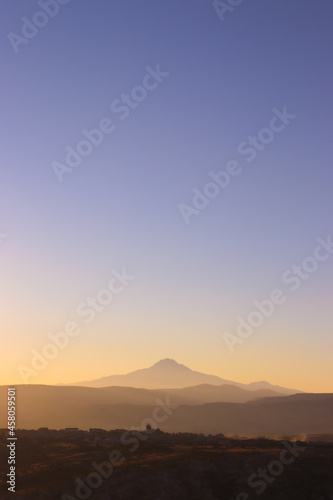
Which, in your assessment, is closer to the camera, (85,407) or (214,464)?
(214,464)

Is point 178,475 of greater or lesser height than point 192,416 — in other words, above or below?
below

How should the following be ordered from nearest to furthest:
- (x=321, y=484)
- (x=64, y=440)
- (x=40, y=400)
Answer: (x=321, y=484) < (x=64, y=440) < (x=40, y=400)

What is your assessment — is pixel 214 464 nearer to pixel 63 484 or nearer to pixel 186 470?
pixel 186 470

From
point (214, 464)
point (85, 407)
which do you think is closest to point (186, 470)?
point (214, 464)

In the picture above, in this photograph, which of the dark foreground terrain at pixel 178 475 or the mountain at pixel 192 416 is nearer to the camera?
the dark foreground terrain at pixel 178 475
